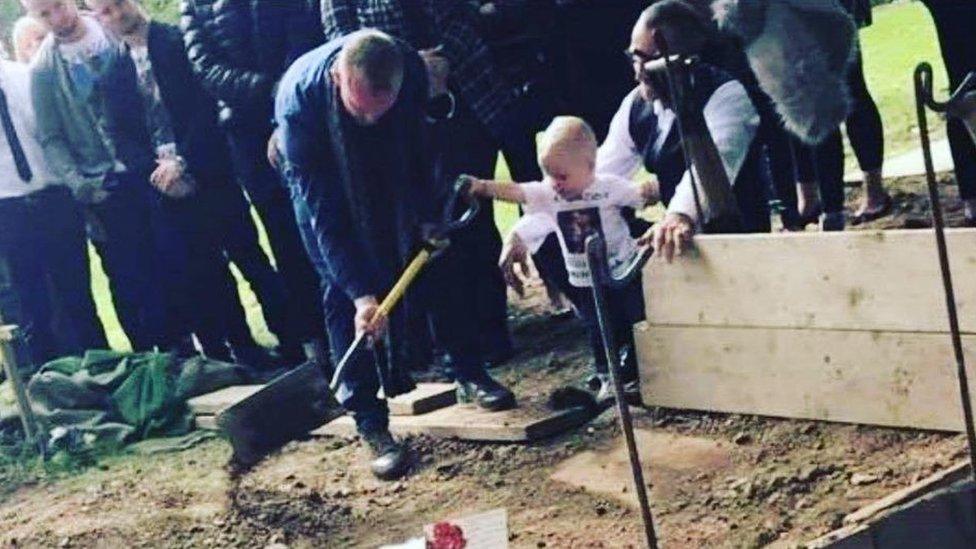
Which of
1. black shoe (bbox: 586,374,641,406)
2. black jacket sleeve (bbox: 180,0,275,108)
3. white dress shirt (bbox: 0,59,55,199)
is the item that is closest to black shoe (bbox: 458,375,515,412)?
black shoe (bbox: 586,374,641,406)

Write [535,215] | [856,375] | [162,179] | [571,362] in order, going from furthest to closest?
[162,179] → [571,362] → [535,215] → [856,375]

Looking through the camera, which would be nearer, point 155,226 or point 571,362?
point 571,362

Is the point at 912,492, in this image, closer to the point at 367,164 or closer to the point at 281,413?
the point at 367,164

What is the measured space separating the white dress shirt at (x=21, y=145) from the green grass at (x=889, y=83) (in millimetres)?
1444

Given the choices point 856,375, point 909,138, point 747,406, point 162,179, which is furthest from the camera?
point 909,138

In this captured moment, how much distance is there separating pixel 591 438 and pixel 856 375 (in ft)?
3.14

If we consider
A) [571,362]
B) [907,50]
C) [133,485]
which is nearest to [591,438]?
[571,362]

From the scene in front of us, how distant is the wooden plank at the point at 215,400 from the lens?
19.9 feet

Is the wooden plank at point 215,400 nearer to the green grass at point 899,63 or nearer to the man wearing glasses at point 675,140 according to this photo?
the man wearing glasses at point 675,140

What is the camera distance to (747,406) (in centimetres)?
474

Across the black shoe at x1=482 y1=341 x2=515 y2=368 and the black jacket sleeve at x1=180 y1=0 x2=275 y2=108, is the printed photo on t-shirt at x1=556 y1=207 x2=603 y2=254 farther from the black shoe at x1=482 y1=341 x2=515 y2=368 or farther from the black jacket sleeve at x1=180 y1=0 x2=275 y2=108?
the black jacket sleeve at x1=180 y1=0 x2=275 y2=108

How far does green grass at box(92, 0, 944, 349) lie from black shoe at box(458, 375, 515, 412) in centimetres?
202

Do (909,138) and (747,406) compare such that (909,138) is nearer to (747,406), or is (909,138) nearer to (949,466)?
(747,406)

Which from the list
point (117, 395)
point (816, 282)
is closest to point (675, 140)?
point (816, 282)
